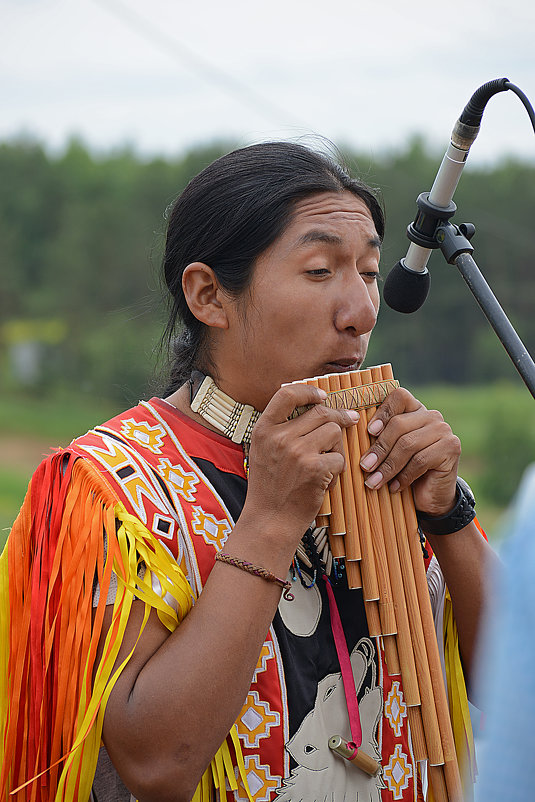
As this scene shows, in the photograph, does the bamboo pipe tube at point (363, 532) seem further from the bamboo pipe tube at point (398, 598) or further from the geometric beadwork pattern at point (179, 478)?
the geometric beadwork pattern at point (179, 478)

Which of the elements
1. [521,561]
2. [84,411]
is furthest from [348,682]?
[84,411]

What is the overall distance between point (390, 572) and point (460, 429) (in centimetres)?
1720

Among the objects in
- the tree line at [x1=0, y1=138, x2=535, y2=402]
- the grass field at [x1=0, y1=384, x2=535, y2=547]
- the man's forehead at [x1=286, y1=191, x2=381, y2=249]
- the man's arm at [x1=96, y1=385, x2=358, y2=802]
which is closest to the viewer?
the man's arm at [x1=96, y1=385, x2=358, y2=802]

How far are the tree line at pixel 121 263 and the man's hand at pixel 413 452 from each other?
15.0m

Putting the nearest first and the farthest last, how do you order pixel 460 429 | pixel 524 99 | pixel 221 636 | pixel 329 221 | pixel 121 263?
pixel 221 636, pixel 524 99, pixel 329 221, pixel 460 429, pixel 121 263

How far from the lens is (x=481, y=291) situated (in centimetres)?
164

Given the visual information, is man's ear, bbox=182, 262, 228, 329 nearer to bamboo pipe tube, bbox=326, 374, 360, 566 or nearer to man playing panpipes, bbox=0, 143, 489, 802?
man playing panpipes, bbox=0, 143, 489, 802

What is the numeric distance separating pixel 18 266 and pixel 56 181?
251 centimetres

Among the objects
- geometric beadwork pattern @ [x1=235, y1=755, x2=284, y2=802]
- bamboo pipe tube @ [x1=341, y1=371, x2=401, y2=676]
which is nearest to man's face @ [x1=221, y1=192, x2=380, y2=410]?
bamboo pipe tube @ [x1=341, y1=371, x2=401, y2=676]

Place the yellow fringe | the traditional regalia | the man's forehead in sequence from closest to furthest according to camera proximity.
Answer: the traditional regalia, the man's forehead, the yellow fringe

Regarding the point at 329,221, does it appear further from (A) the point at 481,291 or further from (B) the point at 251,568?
(B) the point at 251,568

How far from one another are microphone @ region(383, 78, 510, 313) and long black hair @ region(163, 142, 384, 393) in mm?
249

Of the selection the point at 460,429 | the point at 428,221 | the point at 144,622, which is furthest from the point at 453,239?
the point at 460,429

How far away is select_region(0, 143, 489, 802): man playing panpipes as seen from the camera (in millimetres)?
1583
